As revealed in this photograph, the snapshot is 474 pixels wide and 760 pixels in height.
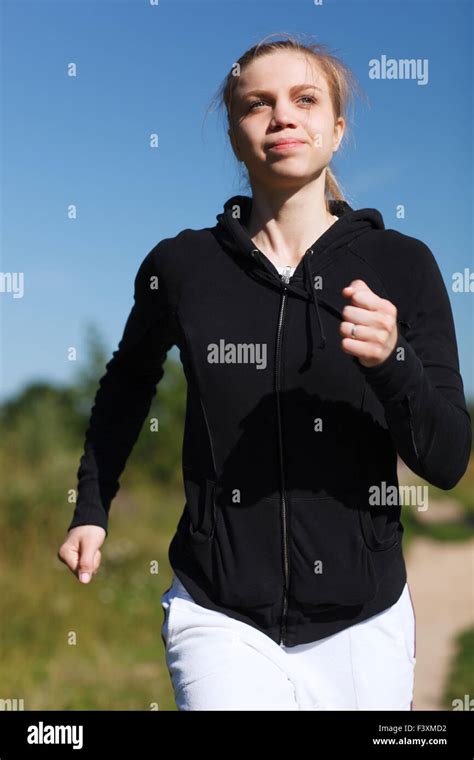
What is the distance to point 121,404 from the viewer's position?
2.84 metres

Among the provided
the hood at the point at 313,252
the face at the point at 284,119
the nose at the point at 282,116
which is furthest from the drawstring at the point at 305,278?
the nose at the point at 282,116

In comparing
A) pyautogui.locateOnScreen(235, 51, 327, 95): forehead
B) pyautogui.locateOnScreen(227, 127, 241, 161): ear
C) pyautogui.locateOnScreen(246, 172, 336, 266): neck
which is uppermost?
pyautogui.locateOnScreen(235, 51, 327, 95): forehead

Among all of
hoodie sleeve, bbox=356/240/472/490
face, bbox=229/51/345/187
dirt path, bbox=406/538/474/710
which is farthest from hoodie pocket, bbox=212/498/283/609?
dirt path, bbox=406/538/474/710

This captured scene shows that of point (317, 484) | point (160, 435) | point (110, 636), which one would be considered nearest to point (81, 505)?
point (317, 484)

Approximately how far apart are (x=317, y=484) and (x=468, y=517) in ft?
44.2

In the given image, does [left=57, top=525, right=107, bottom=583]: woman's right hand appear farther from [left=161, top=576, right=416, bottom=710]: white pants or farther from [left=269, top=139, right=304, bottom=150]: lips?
[left=269, top=139, right=304, bottom=150]: lips

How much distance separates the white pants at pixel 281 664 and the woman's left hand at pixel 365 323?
76 centimetres

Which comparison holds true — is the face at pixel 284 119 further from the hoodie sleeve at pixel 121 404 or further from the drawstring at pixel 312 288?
the hoodie sleeve at pixel 121 404

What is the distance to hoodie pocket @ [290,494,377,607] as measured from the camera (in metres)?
2.29

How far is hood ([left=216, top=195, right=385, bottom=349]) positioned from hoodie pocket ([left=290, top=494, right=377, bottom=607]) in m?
0.39

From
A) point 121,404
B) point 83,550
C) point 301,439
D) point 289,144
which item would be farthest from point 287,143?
point 83,550

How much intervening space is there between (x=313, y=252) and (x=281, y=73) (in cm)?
46

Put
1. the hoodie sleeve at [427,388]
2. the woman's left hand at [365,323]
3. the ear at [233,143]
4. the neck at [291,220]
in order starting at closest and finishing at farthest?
the woman's left hand at [365,323] < the hoodie sleeve at [427,388] < the neck at [291,220] < the ear at [233,143]

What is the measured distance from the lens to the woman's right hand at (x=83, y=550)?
8.60 feet
